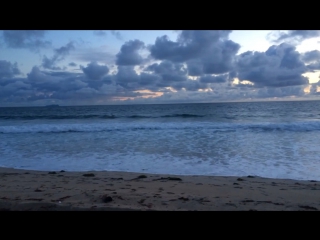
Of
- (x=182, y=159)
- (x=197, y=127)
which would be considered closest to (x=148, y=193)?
(x=182, y=159)

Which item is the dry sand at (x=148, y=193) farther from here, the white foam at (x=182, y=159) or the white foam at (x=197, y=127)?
the white foam at (x=197, y=127)

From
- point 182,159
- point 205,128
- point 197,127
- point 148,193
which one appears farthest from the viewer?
point 197,127

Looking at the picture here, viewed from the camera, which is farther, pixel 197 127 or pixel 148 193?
pixel 197 127

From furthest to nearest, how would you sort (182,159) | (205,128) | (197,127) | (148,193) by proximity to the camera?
(197,127) → (205,128) → (182,159) → (148,193)

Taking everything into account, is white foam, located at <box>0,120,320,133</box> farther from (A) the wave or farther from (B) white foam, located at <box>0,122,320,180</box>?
(B) white foam, located at <box>0,122,320,180</box>

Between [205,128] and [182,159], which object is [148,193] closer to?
[182,159]

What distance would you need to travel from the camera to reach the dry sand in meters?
3.04

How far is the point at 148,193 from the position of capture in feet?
13.0

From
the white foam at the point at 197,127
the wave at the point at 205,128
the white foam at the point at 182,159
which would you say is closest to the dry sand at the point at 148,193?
the white foam at the point at 182,159

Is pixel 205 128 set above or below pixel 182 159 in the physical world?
above
